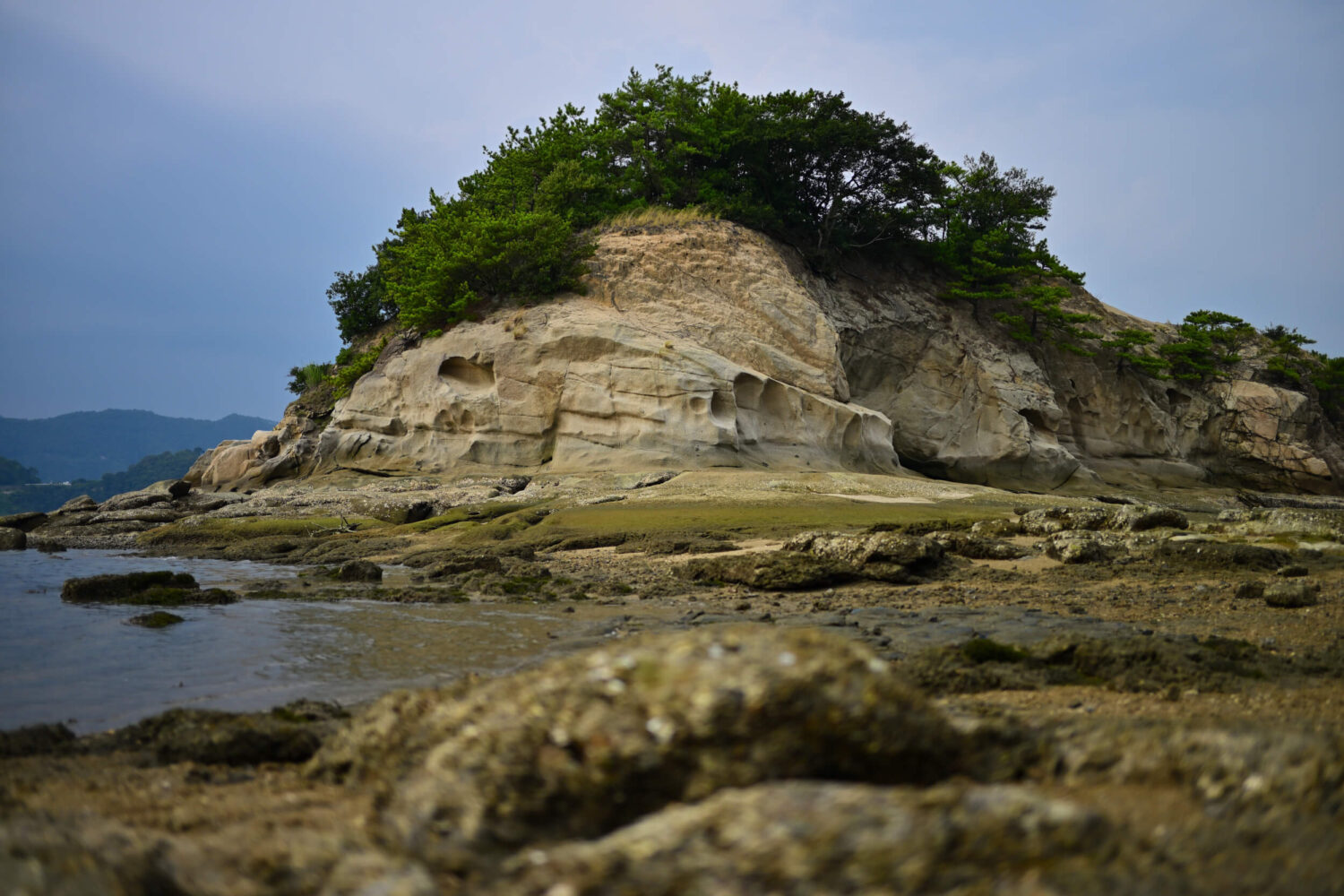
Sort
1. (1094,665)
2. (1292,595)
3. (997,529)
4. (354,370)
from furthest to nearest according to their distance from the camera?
A: (354,370) < (997,529) < (1292,595) < (1094,665)

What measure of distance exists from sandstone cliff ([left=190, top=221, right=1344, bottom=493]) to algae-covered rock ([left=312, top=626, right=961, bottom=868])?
2178 cm

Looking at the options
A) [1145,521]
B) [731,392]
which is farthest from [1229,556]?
[731,392]

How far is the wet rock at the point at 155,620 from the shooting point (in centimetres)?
834

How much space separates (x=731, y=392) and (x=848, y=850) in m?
24.4

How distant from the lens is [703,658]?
264 centimetres

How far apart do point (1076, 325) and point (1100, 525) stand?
1163 inches

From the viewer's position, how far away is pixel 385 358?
101 feet

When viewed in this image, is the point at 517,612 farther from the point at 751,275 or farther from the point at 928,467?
the point at 928,467

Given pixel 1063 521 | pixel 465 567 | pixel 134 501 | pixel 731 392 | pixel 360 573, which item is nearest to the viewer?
pixel 360 573

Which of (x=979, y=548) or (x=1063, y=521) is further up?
(x=1063, y=521)

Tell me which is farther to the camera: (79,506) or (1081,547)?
(79,506)

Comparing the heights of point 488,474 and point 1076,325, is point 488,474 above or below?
below

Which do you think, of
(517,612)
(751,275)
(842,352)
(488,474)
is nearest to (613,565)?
(517,612)

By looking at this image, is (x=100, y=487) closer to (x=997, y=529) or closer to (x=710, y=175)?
(x=710, y=175)
